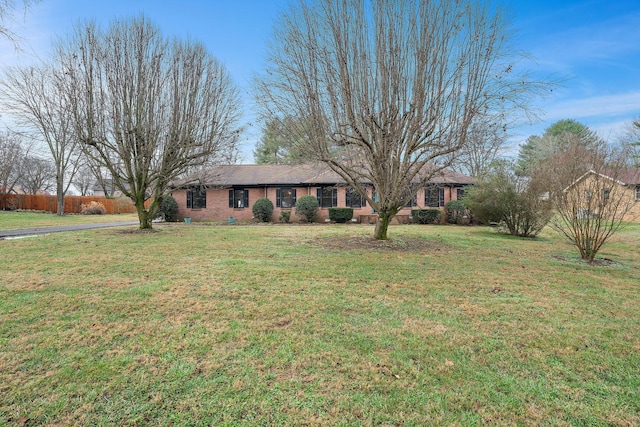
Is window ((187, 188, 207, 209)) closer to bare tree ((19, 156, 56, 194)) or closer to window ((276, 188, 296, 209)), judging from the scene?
window ((276, 188, 296, 209))

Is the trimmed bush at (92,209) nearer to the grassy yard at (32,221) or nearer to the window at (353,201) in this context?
the grassy yard at (32,221)

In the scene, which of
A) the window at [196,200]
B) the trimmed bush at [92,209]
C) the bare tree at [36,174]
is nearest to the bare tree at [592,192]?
the window at [196,200]

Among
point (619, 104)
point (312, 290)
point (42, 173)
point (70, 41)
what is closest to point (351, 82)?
point (312, 290)

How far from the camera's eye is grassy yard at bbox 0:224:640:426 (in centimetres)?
206

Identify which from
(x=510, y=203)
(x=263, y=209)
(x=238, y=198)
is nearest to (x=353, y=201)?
(x=263, y=209)

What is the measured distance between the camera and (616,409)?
2.11m

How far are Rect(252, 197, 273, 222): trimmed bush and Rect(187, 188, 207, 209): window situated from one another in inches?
169

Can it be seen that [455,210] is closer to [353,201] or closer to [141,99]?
[353,201]

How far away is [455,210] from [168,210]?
18237 millimetres

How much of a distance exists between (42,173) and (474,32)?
47827mm

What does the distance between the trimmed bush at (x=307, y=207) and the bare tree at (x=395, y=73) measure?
33.9 feet

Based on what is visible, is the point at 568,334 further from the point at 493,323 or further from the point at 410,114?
the point at 410,114

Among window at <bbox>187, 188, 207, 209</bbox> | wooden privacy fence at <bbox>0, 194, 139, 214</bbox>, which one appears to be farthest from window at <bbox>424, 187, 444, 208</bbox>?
wooden privacy fence at <bbox>0, 194, 139, 214</bbox>

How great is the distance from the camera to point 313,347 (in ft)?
9.45
